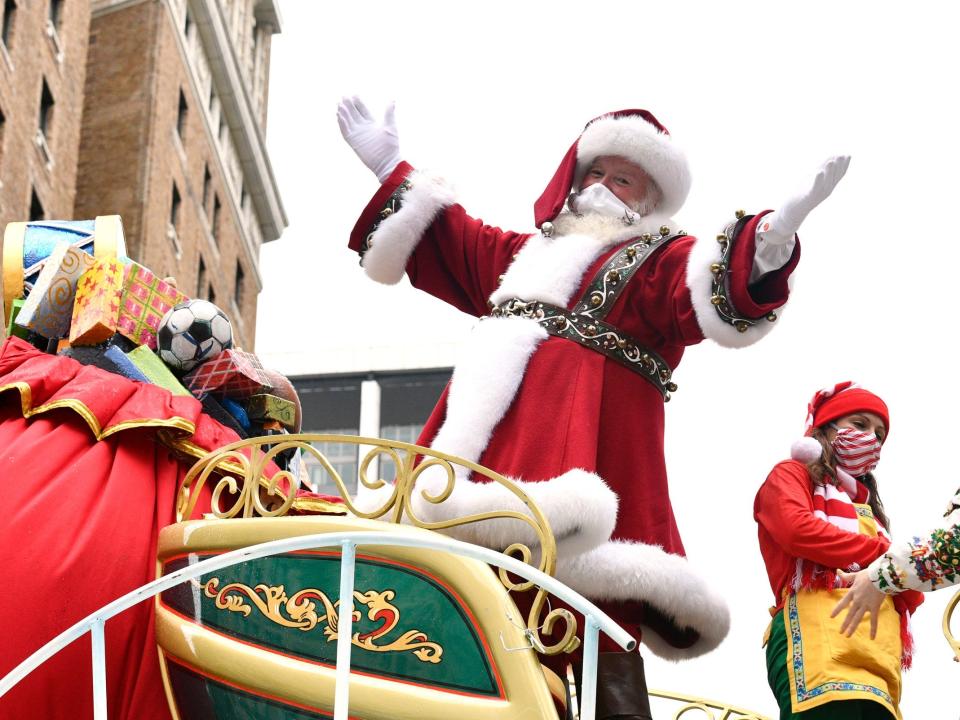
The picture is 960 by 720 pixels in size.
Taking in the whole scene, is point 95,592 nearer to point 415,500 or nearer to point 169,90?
point 415,500

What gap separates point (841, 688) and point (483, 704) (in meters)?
1.68

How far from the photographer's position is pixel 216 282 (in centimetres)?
3219

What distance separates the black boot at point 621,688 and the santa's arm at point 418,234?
1.71 m

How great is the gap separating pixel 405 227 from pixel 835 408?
1.74 m

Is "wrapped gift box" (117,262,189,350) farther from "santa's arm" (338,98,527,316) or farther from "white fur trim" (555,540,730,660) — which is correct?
"white fur trim" (555,540,730,660)

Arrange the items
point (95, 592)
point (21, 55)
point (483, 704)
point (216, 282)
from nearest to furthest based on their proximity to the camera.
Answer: point (483, 704), point (95, 592), point (21, 55), point (216, 282)

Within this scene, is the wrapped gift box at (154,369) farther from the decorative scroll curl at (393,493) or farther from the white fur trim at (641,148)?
the white fur trim at (641,148)

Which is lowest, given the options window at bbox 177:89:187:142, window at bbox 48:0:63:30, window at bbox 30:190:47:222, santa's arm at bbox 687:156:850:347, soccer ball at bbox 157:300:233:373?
soccer ball at bbox 157:300:233:373

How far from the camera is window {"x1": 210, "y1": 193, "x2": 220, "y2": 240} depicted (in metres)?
32.7

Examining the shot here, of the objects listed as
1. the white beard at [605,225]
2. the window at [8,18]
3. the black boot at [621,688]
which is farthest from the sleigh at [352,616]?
the window at [8,18]

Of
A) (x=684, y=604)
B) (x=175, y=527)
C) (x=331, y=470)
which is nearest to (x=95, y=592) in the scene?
(x=175, y=527)

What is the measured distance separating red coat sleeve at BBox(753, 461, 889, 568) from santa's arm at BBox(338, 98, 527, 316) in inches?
51.1

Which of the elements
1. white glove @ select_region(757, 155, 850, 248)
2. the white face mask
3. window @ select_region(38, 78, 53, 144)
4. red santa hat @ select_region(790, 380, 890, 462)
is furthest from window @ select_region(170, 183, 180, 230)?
white glove @ select_region(757, 155, 850, 248)

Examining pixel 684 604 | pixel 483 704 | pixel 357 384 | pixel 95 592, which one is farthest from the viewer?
pixel 357 384
